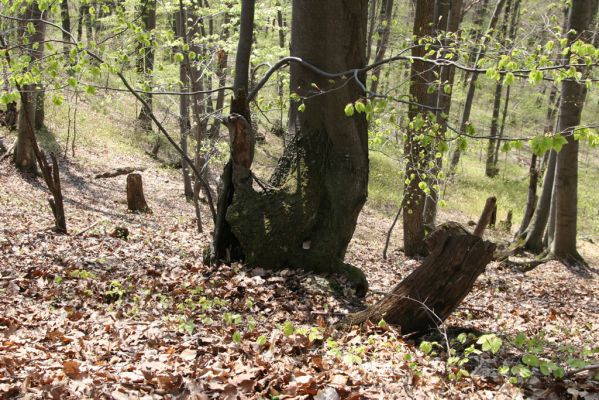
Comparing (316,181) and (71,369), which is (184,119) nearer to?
(316,181)

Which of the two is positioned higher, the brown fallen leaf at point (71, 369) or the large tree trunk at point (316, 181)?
the large tree trunk at point (316, 181)

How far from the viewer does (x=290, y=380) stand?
363 cm

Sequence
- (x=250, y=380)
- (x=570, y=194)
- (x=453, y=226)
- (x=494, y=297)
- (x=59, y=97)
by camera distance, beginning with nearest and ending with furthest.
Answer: (x=250, y=380) < (x=453, y=226) < (x=59, y=97) < (x=494, y=297) < (x=570, y=194)

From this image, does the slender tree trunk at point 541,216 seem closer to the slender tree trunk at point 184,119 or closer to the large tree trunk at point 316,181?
the large tree trunk at point 316,181

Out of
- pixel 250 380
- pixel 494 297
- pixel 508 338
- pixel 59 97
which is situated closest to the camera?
pixel 250 380

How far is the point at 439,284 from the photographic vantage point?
176 inches

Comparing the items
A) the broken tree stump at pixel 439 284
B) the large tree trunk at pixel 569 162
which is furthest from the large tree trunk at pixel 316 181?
the large tree trunk at pixel 569 162

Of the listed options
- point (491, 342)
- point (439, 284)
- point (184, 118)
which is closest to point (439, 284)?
point (439, 284)

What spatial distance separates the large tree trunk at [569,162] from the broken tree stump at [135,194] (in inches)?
384

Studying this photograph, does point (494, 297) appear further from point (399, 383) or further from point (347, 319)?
point (399, 383)

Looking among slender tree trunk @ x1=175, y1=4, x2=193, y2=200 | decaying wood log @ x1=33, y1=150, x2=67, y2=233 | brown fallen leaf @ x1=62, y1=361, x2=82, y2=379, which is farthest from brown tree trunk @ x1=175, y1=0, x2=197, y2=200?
brown fallen leaf @ x1=62, y1=361, x2=82, y2=379

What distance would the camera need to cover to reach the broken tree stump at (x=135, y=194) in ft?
42.4

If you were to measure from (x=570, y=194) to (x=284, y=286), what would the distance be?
8267mm

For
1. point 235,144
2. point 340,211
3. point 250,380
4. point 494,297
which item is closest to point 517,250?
point 494,297
